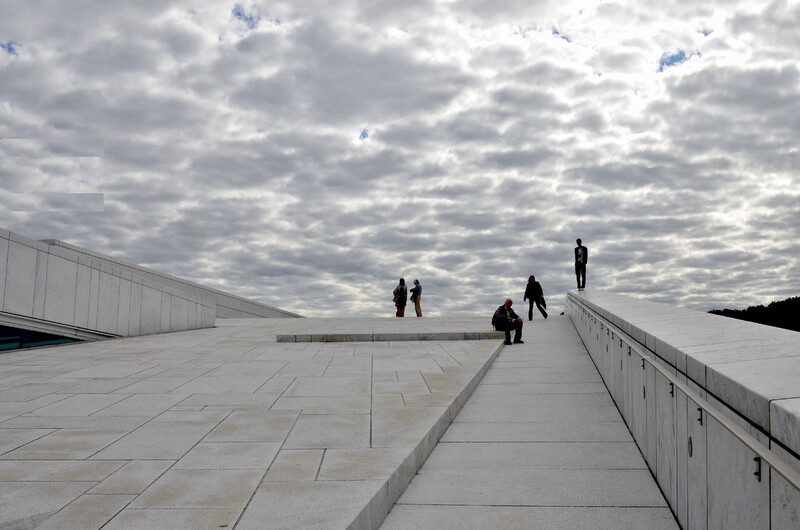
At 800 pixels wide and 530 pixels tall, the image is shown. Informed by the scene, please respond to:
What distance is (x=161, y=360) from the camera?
12367mm

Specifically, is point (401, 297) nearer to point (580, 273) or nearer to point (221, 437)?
point (580, 273)

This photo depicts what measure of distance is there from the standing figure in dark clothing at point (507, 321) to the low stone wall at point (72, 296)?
9821mm

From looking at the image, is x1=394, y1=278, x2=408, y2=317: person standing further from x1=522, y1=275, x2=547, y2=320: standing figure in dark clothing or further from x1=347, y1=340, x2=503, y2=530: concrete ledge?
x1=347, y1=340, x2=503, y2=530: concrete ledge

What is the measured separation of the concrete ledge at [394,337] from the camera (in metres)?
15.5

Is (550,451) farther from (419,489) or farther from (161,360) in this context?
(161,360)

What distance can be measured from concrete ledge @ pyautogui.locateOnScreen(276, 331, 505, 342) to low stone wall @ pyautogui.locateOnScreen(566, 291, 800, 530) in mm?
8757

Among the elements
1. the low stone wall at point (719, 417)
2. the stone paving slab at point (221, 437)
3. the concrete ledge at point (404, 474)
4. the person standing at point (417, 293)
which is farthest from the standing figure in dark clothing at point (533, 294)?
the low stone wall at point (719, 417)

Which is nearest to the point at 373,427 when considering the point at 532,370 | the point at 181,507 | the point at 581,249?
the point at 181,507

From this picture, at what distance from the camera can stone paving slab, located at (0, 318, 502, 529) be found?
14.6ft

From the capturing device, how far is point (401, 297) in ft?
92.1

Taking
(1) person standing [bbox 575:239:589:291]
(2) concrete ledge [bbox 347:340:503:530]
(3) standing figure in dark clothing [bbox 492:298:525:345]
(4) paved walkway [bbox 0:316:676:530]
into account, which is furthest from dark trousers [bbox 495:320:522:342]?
(1) person standing [bbox 575:239:589:291]

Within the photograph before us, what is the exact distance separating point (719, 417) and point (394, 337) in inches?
485

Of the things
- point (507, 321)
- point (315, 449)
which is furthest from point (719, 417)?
point (507, 321)

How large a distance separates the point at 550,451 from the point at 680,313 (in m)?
2.56
